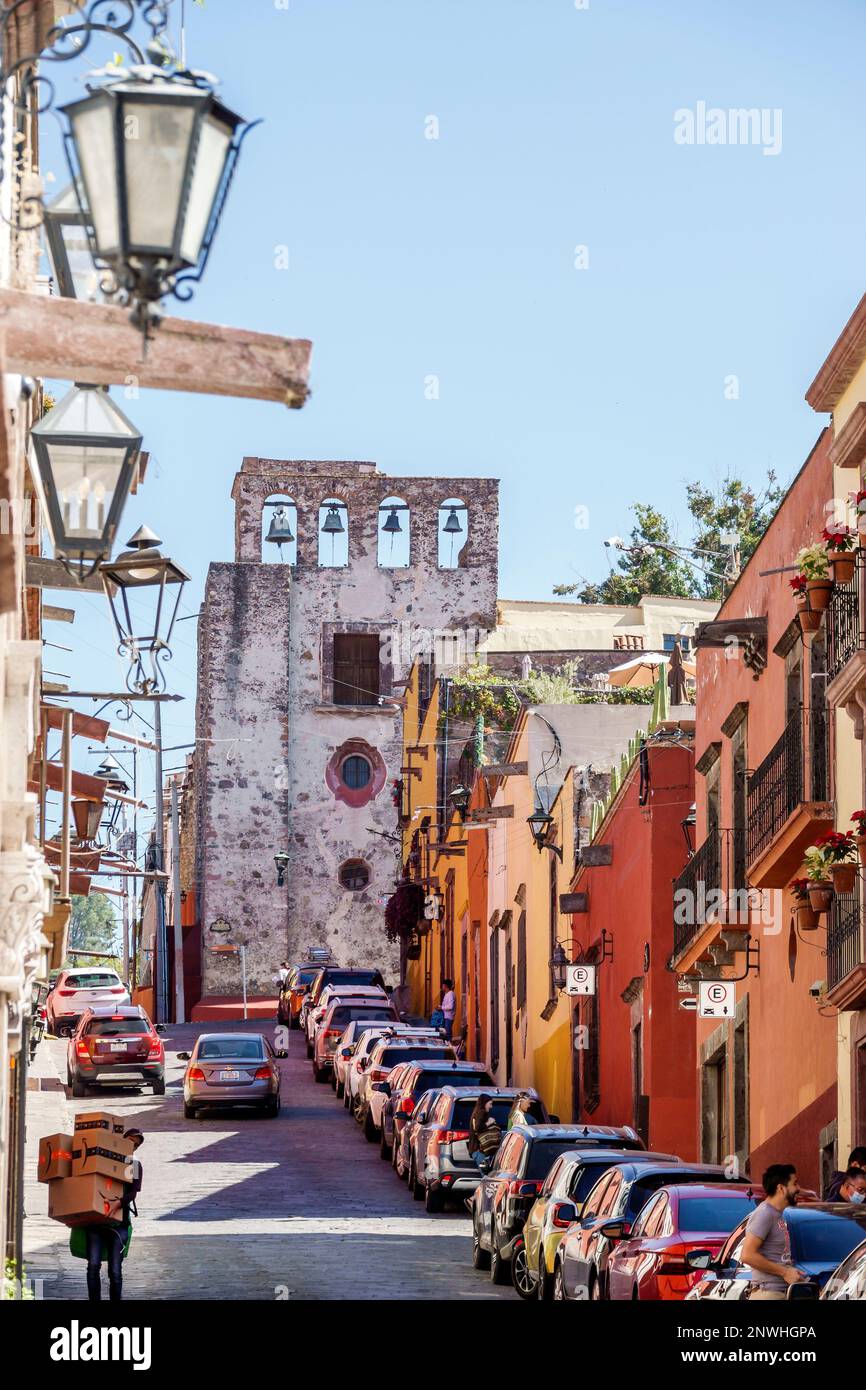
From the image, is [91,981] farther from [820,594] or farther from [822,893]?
[820,594]

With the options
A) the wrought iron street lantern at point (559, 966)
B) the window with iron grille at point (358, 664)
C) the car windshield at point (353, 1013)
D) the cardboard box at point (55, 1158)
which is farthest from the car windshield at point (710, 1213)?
the window with iron grille at point (358, 664)

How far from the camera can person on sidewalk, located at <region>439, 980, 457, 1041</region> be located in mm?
51706

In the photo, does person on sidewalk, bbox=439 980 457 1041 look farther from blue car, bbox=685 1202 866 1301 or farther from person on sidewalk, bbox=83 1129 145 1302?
blue car, bbox=685 1202 866 1301

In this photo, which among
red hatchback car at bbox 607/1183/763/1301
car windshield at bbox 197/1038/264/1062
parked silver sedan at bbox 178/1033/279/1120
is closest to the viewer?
red hatchback car at bbox 607/1183/763/1301

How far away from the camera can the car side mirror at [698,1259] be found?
15.4 meters

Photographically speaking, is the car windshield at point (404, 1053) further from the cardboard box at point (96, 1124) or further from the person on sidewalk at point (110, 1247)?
the person on sidewalk at point (110, 1247)

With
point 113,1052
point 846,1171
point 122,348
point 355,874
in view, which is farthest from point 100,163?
point 355,874

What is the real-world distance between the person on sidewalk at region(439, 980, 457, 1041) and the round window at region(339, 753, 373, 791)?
15219mm

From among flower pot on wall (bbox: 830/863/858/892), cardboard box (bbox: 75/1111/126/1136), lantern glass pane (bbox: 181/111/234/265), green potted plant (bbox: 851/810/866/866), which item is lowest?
cardboard box (bbox: 75/1111/126/1136)

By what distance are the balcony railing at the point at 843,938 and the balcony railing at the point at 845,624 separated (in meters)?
1.99

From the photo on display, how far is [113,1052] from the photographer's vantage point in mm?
41875

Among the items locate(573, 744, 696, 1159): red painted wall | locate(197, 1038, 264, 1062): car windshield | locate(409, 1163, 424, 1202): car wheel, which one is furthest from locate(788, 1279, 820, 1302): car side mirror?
locate(197, 1038, 264, 1062): car windshield
